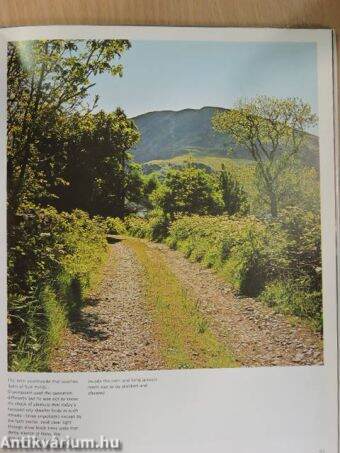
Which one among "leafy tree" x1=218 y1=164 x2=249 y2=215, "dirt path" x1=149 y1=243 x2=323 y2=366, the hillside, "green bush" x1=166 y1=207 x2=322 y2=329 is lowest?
"dirt path" x1=149 y1=243 x2=323 y2=366

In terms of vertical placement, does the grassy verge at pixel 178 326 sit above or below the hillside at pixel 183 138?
below

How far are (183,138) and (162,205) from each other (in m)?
0.11

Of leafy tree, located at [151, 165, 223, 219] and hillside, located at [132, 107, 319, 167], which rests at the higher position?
hillside, located at [132, 107, 319, 167]

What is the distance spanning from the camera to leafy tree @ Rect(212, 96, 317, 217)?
2.56 ft

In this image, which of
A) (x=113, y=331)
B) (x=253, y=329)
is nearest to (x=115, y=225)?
(x=113, y=331)

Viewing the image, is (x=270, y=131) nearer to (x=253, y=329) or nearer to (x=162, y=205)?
(x=162, y=205)

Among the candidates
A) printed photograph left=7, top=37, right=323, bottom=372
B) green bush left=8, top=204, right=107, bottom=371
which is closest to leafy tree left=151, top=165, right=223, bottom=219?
printed photograph left=7, top=37, right=323, bottom=372

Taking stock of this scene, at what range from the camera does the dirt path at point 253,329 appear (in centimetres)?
77

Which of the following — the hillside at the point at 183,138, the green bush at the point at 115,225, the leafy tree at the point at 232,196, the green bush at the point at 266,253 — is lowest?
the green bush at the point at 266,253

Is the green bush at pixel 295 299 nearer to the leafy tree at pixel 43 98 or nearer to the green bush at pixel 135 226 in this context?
the green bush at pixel 135 226

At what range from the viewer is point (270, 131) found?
79 cm

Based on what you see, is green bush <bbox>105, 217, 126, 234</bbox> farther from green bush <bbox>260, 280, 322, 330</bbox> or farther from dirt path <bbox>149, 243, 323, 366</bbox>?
green bush <bbox>260, 280, 322, 330</bbox>

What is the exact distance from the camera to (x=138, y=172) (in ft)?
2.51

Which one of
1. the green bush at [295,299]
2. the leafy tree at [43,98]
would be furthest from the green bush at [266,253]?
the leafy tree at [43,98]
